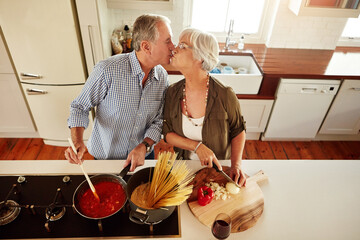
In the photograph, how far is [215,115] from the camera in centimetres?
153

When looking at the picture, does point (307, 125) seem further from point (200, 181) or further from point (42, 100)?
point (42, 100)

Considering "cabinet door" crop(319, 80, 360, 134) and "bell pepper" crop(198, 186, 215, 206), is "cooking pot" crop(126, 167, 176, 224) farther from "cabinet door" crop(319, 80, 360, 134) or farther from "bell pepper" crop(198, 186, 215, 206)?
"cabinet door" crop(319, 80, 360, 134)

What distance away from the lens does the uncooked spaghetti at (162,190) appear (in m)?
1.07

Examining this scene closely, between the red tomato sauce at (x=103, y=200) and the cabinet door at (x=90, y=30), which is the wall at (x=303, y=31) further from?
the red tomato sauce at (x=103, y=200)

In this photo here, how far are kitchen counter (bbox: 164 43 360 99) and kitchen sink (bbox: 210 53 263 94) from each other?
0.05 metres

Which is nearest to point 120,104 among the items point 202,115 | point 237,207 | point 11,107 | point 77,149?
point 77,149

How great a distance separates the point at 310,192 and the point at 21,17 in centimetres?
238

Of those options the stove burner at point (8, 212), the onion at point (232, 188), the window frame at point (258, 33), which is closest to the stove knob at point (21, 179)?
the stove burner at point (8, 212)

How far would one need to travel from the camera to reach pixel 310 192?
1.36 m

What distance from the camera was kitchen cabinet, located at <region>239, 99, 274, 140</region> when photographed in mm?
2791

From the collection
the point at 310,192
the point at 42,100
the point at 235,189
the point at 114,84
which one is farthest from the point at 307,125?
the point at 42,100

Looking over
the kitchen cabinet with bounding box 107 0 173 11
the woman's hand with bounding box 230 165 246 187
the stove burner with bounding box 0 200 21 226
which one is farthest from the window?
the stove burner with bounding box 0 200 21 226

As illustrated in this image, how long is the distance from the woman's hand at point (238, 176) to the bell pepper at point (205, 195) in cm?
16

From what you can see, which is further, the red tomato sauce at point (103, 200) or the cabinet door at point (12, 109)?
the cabinet door at point (12, 109)
